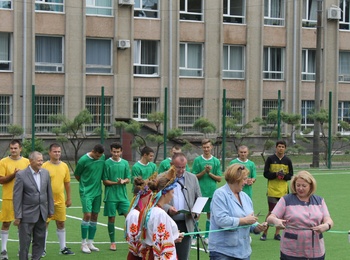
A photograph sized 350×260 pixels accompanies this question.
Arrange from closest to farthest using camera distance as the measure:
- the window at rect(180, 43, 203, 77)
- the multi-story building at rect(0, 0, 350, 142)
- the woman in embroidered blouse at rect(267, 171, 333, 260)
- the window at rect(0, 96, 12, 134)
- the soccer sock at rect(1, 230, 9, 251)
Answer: the woman in embroidered blouse at rect(267, 171, 333, 260), the soccer sock at rect(1, 230, 9, 251), the window at rect(0, 96, 12, 134), the multi-story building at rect(0, 0, 350, 142), the window at rect(180, 43, 203, 77)

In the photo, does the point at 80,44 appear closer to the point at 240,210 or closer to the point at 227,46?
the point at 227,46

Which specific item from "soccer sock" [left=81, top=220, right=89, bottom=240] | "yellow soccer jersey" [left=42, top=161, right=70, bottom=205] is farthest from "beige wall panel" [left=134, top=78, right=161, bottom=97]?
"yellow soccer jersey" [left=42, top=161, right=70, bottom=205]

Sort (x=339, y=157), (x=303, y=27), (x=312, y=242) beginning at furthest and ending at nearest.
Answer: (x=303, y=27), (x=339, y=157), (x=312, y=242)

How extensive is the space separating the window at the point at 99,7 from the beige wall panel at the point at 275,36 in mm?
9236

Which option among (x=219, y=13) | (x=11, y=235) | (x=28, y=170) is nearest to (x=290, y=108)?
(x=219, y=13)

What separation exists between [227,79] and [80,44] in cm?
878

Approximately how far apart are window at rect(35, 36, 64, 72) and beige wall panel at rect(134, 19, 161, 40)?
412 centimetres

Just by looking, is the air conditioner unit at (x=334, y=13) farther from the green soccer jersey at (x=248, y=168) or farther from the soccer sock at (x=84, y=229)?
the soccer sock at (x=84, y=229)

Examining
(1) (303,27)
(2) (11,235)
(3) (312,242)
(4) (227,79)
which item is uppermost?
(1) (303,27)

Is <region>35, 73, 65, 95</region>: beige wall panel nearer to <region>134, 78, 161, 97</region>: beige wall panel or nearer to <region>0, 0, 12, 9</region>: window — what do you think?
<region>0, 0, 12, 9</region>: window

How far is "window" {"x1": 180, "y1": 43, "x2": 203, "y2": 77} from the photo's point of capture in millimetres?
44219

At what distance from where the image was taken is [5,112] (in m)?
38.8

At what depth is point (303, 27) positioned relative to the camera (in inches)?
1868

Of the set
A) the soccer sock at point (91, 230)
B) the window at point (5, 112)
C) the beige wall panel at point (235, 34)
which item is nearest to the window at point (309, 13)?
the beige wall panel at point (235, 34)
